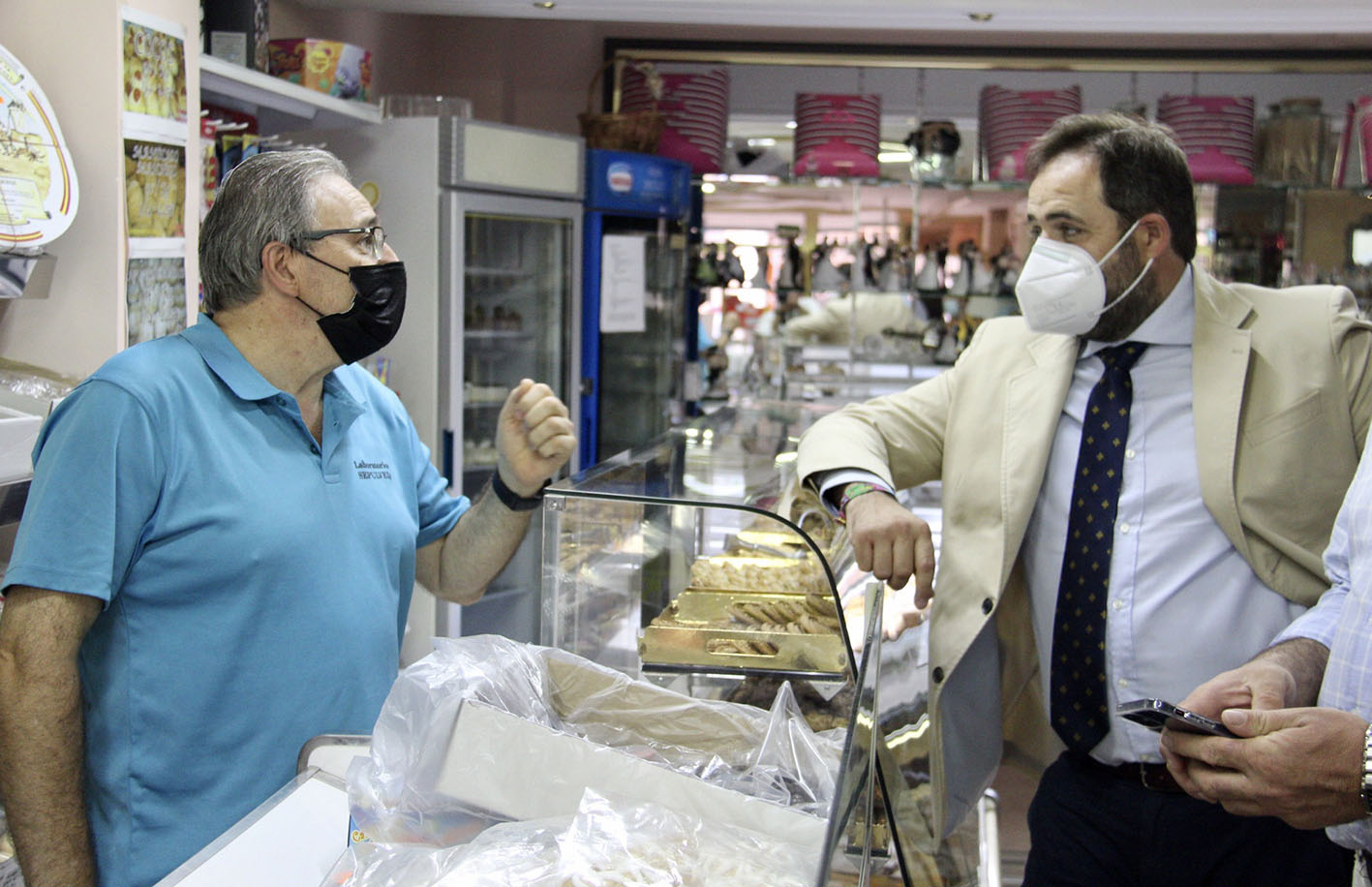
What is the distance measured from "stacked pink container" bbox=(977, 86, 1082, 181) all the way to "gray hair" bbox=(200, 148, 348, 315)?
15.3ft

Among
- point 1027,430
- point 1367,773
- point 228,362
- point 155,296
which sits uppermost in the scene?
point 155,296

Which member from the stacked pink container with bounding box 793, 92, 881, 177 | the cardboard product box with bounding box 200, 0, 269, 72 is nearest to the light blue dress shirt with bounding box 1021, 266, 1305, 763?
the cardboard product box with bounding box 200, 0, 269, 72

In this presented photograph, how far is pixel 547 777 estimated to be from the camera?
1.15 metres

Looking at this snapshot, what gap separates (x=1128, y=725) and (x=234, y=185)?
1682 millimetres

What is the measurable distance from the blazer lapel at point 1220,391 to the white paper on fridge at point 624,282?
12.3ft

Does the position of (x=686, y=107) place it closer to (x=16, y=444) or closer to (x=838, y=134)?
(x=838, y=134)

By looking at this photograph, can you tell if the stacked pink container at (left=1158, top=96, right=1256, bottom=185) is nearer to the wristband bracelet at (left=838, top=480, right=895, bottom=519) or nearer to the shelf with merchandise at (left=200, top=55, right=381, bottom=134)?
the shelf with merchandise at (left=200, top=55, right=381, bottom=134)

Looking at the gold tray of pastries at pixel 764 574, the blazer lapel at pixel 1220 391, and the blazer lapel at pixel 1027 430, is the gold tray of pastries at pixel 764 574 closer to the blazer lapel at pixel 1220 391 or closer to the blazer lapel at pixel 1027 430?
the blazer lapel at pixel 1027 430

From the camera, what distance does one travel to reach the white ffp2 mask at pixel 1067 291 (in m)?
2.09

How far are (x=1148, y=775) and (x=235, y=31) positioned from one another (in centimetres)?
331

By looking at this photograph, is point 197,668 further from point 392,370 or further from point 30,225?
point 392,370

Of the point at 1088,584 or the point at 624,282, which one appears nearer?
the point at 1088,584

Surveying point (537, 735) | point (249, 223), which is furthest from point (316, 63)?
point (537, 735)

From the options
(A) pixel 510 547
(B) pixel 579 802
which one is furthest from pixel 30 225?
(B) pixel 579 802
